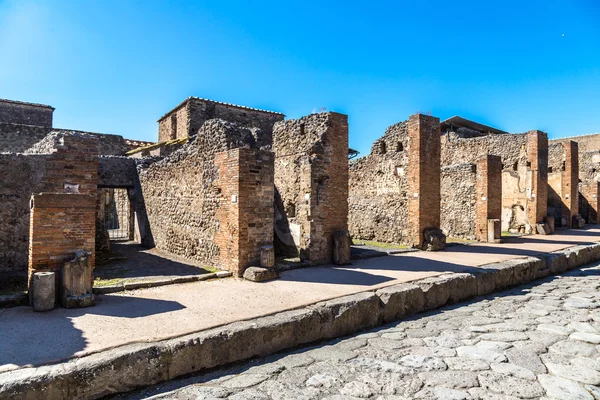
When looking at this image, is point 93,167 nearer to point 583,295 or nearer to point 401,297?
point 401,297

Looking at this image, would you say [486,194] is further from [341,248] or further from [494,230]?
[341,248]

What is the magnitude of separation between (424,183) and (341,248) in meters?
4.09

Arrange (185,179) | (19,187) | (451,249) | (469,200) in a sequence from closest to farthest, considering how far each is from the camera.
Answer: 1. (19,187)
2. (185,179)
3. (451,249)
4. (469,200)

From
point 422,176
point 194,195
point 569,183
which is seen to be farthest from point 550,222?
point 194,195

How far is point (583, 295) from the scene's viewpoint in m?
6.93

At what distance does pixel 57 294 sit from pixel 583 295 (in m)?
8.78

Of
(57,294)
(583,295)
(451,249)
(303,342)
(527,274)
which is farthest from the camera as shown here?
(451,249)

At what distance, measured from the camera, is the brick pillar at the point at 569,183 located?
18.8 meters

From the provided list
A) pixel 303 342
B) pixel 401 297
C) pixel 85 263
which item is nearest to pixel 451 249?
pixel 401 297

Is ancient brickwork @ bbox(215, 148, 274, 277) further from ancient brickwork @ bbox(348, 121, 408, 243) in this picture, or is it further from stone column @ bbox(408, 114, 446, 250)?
ancient brickwork @ bbox(348, 121, 408, 243)

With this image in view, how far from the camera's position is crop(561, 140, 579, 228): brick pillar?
741 inches

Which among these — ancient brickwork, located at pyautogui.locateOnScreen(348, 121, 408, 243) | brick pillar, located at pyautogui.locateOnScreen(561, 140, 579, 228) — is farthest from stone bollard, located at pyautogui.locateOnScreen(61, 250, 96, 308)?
brick pillar, located at pyautogui.locateOnScreen(561, 140, 579, 228)

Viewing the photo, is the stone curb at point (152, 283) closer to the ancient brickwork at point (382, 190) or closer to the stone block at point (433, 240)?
the stone block at point (433, 240)

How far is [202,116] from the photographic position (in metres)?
18.7
